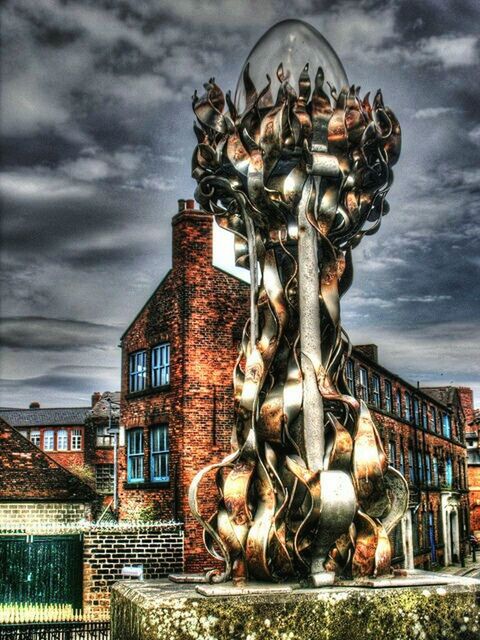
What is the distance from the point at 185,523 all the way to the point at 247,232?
1712cm

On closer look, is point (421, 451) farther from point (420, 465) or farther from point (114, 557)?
point (114, 557)

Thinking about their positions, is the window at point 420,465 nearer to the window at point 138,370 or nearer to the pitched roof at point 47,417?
the window at point 138,370

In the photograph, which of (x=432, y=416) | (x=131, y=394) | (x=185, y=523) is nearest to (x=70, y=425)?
(x=432, y=416)

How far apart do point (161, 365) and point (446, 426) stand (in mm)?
27957

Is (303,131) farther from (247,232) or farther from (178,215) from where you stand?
(178,215)

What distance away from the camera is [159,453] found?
23.1 metres

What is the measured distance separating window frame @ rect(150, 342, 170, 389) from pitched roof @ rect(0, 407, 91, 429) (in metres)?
44.3

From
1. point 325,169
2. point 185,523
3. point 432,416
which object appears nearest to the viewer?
point 325,169

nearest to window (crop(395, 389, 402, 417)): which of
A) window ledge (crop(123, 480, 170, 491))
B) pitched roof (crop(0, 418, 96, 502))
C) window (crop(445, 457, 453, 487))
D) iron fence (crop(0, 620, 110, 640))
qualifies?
window (crop(445, 457, 453, 487))

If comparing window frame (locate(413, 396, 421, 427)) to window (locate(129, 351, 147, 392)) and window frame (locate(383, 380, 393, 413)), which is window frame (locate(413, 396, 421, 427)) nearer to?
window frame (locate(383, 380, 393, 413))

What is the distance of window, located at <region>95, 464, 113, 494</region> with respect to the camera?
175 ft

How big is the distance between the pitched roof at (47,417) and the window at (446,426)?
32655 millimetres

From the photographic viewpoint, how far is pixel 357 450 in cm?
404

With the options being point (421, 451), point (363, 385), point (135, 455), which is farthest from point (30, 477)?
point (421, 451)
